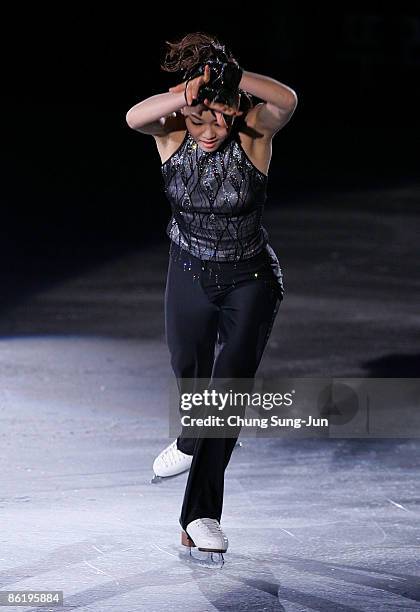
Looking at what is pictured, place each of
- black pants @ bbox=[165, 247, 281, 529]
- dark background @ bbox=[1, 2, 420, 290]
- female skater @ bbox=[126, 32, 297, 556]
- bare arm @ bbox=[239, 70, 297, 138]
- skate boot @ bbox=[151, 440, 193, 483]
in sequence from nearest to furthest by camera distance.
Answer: bare arm @ bbox=[239, 70, 297, 138]
female skater @ bbox=[126, 32, 297, 556]
black pants @ bbox=[165, 247, 281, 529]
skate boot @ bbox=[151, 440, 193, 483]
dark background @ bbox=[1, 2, 420, 290]

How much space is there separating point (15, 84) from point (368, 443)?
14.0 meters

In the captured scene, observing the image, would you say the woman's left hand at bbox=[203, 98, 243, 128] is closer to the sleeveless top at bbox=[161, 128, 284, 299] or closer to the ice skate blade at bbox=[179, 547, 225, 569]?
the sleeveless top at bbox=[161, 128, 284, 299]

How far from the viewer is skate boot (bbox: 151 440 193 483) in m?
4.92

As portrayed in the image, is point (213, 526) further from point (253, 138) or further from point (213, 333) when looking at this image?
point (253, 138)

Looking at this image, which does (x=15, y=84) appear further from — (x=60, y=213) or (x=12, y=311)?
(x=12, y=311)

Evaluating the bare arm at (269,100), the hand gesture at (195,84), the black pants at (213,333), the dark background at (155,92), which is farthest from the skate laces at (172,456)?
the dark background at (155,92)

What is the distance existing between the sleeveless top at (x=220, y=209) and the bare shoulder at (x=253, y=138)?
0.02 m

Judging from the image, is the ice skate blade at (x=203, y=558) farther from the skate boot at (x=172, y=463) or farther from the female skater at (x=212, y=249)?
the skate boot at (x=172, y=463)

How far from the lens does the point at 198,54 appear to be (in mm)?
4344

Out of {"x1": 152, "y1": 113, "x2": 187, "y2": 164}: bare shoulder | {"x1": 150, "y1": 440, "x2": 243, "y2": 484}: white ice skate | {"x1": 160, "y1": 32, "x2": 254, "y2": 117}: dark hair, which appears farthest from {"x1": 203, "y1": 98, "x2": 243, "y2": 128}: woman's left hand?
{"x1": 150, "y1": 440, "x2": 243, "y2": 484}: white ice skate

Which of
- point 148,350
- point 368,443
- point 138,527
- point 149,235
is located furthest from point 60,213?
point 138,527

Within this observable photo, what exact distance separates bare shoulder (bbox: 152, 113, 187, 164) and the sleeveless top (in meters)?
0.02

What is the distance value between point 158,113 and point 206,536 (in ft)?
4.59

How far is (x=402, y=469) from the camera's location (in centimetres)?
555
